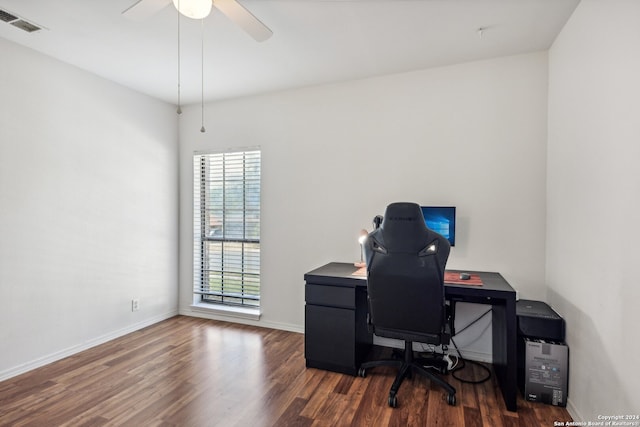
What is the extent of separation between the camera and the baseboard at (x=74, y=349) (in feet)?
8.50

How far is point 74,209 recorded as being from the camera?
3.02 metres

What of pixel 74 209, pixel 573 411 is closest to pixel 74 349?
pixel 74 209

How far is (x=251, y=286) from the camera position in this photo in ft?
12.8

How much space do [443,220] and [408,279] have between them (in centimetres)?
86

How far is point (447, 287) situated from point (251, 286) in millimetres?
2362

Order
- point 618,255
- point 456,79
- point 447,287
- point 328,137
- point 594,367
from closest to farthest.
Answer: point 618,255, point 594,367, point 447,287, point 456,79, point 328,137

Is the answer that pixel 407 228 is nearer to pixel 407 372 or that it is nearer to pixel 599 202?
pixel 599 202

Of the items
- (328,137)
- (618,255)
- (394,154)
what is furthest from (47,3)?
(618,255)

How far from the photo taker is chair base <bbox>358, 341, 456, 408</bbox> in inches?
86.9

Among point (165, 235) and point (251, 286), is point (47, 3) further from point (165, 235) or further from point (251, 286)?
point (251, 286)

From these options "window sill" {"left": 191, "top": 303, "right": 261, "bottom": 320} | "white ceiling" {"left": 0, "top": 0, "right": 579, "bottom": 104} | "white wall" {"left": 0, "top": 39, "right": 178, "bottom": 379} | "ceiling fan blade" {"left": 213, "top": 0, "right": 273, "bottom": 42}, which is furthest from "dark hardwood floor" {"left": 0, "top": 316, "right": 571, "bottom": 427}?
"white ceiling" {"left": 0, "top": 0, "right": 579, "bottom": 104}

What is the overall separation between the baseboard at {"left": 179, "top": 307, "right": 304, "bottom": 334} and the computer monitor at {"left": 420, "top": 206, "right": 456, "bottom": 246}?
180cm

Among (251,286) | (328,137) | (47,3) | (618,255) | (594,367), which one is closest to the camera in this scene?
(618,255)

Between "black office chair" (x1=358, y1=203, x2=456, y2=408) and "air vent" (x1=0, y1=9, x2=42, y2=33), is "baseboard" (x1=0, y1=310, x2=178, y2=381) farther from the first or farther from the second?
"black office chair" (x1=358, y1=203, x2=456, y2=408)
